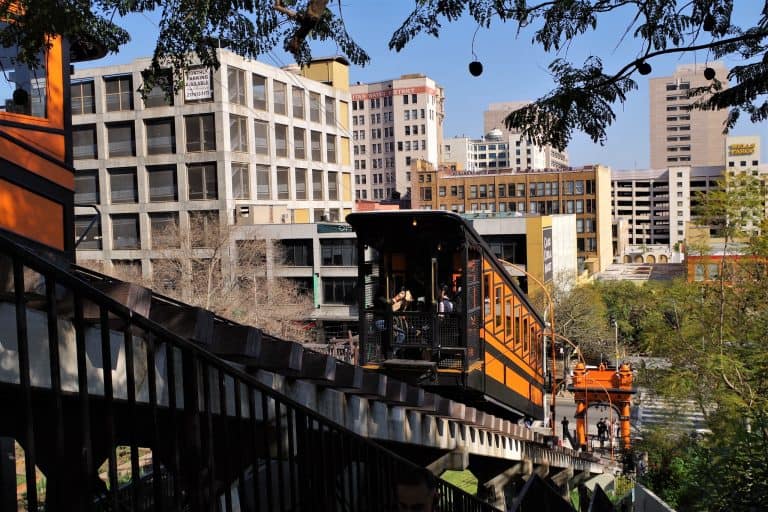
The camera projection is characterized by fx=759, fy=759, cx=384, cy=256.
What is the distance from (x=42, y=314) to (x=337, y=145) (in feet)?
Answer: 171

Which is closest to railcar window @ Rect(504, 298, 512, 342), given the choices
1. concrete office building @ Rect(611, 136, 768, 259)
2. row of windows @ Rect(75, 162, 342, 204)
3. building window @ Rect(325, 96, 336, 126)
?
row of windows @ Rect(75, 162, 342, 204)

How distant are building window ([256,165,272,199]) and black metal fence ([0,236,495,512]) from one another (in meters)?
43.5

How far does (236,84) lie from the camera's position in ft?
150

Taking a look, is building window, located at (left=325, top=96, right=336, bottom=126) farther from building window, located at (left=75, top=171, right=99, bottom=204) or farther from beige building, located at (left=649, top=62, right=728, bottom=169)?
beige building, located at (left=649, top=62, right=728, bottom=169)

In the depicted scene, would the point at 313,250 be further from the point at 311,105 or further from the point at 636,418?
the point at 636,418

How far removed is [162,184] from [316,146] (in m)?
11.3

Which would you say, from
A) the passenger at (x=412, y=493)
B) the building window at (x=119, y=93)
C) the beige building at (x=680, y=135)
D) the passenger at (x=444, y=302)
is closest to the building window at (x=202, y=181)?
the building window at (x=119, y=93)

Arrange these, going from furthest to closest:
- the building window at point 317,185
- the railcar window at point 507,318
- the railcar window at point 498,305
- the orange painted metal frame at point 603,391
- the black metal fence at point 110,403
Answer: the building window at point 317,185 < the orange painted metal frame at point 603,391 < the railcar window at point 507,318 < the railcar window at point 498,305 < the black metal fence at point 110,403

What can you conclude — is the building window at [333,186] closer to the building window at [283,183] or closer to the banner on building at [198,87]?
the building window at [283,183]

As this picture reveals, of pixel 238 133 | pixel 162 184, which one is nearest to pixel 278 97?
pixel 238 133

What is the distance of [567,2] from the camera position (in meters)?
5.95

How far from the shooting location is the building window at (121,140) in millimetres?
46375

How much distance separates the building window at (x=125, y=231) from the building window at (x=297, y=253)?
9251 millimetres

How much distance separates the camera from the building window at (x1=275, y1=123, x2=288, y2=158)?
1940 inches
